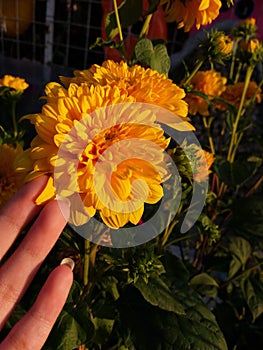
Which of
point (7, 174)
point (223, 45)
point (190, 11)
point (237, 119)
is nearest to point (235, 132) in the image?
point (237, 119)

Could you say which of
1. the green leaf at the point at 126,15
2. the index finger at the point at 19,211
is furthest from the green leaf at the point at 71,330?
the green leaf at the point at 126,15

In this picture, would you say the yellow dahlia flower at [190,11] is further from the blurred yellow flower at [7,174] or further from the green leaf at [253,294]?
the green leaf at [253,294]

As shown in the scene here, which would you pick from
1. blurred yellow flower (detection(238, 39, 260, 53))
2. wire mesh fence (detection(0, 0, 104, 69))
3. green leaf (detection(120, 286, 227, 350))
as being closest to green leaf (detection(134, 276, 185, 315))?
green leaf (detection(120, 286, 227, 350))

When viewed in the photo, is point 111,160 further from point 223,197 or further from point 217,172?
point 223,197

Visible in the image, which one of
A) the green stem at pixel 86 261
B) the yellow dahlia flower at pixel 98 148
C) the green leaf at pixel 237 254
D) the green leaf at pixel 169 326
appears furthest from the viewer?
the green leaf at pixel 237 254

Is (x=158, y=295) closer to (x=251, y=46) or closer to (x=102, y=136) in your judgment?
(x=102, y=136)

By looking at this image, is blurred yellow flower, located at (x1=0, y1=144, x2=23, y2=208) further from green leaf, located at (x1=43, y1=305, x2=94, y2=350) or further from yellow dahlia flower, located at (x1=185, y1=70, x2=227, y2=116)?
yellow dahlia flower, located at (x1=185, y1=70, x2=227, y2=116)
